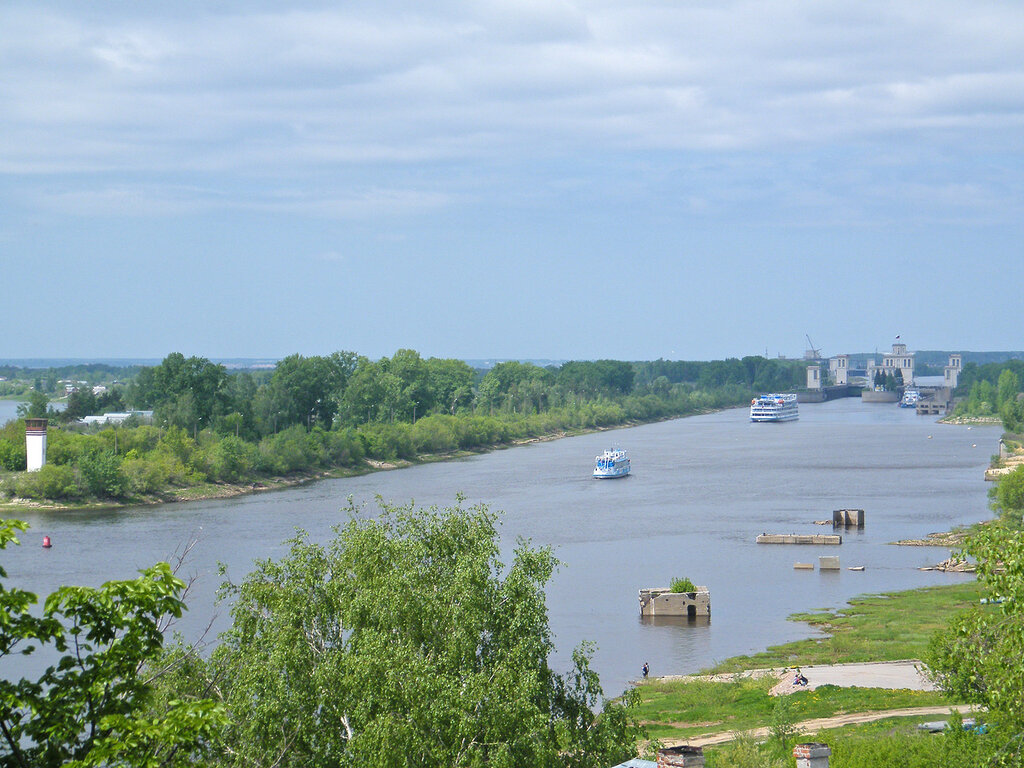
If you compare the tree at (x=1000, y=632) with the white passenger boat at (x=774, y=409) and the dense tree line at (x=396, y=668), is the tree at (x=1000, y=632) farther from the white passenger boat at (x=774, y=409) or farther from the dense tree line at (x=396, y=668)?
the white passenger boat at (x=774, y=409)

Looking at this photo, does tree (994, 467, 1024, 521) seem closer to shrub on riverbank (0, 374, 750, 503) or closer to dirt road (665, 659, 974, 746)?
dirt road (665, 659, 974, 746)

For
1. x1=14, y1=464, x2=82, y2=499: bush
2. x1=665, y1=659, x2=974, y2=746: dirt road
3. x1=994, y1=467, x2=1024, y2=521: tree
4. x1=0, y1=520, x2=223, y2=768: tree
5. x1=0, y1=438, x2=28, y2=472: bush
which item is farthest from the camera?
x1=0, y1=438, x2=28, y2=472: bush

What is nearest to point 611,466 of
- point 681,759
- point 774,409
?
point 681,759

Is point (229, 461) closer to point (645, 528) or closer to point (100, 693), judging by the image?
point (645, 528)

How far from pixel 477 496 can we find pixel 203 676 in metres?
41.6

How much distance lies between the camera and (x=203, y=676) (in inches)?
510

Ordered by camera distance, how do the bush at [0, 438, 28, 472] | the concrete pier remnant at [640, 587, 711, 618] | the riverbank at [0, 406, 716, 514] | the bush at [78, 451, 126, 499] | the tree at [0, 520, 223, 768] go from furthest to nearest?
1. the bush at [0, 438, 28, 472]
2. the bush at [78, 451, 126, 499]
3. the riverbank at [0, 406, 716, 514]
4. the concrete pier remnant at [640, 587, 711, 618]
5. the tree at [0, 520, 223, 768]

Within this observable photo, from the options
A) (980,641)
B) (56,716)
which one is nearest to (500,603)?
(980,641)

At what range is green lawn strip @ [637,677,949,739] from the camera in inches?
770

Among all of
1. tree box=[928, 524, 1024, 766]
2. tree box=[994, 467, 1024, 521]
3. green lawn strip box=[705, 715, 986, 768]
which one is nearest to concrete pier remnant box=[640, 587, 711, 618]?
green lawn strip box=[705, 715, 986, 768]

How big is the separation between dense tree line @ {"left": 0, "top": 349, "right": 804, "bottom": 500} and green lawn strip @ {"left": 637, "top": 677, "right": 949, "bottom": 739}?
129 feet

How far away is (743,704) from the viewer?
21.3 m

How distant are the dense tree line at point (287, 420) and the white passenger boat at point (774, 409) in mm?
11217

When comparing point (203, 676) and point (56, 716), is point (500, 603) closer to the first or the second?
point (203, 676)
